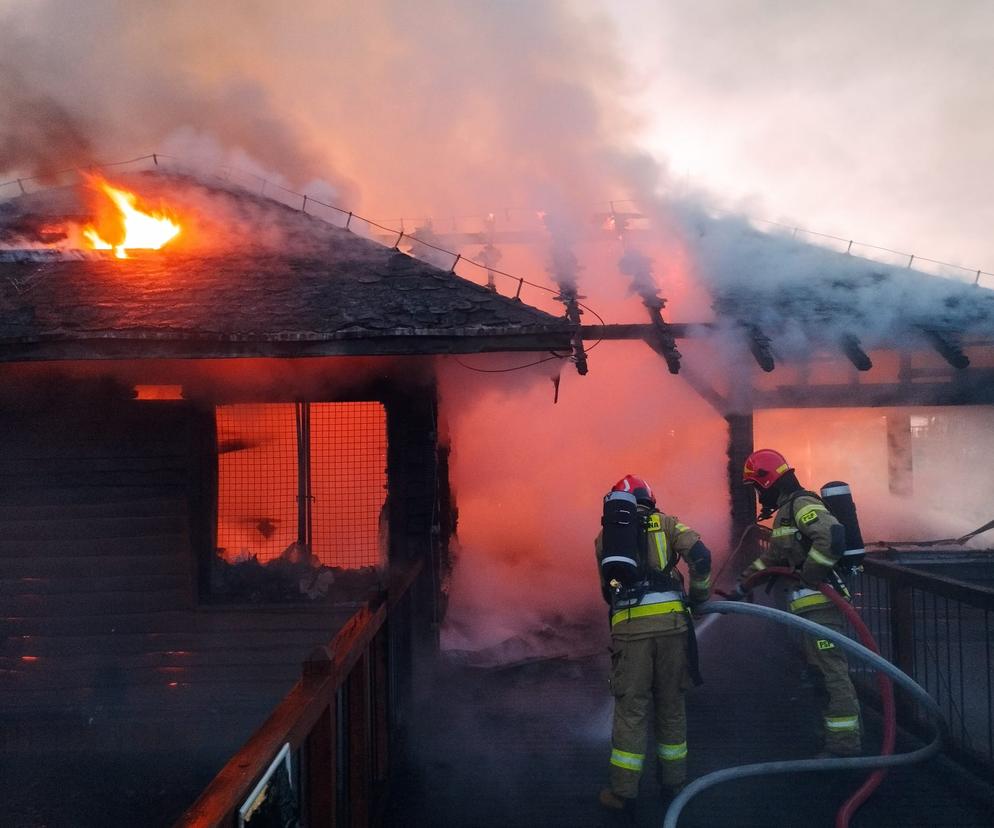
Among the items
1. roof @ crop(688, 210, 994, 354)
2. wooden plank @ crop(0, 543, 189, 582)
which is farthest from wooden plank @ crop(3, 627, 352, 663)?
roof @ crop(688, 210, 994, 354)

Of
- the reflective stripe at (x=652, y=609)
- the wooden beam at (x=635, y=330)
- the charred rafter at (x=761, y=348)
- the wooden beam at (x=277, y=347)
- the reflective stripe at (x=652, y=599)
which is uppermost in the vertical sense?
the wooden beam at (x=635, y=330)

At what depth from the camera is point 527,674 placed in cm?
624

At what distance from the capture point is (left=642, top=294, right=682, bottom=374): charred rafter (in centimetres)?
720

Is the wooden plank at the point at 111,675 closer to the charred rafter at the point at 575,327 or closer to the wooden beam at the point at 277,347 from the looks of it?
the wooden beam at the point at 277,347

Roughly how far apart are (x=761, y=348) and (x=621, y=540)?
428cm

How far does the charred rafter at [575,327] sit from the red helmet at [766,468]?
4.73 ft

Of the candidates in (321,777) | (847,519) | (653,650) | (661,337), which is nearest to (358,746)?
(321,777)

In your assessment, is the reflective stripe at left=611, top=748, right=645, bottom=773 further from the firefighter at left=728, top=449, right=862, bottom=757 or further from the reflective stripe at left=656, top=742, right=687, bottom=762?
the firefighter at left=728, top=449, right=862, bottom=757

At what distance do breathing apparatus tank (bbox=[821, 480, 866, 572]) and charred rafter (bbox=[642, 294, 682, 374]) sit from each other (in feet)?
8.55

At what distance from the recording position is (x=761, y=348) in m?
7.27

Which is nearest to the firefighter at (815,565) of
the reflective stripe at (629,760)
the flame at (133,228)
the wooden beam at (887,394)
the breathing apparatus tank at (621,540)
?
the breathing apparatus tank at (621,540)

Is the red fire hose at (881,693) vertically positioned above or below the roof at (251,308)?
below

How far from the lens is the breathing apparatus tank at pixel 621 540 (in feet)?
12.5

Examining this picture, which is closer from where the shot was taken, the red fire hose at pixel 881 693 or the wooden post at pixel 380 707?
the red fire hose at pixel 881 693
